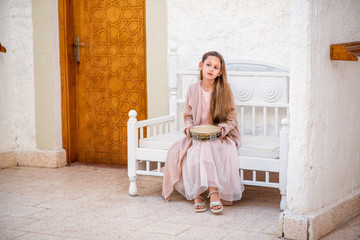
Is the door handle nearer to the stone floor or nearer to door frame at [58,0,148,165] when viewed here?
door frame at [58,0,148,165]

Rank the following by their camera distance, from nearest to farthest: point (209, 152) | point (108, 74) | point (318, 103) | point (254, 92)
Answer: point (318, 103), point (209, 152), point (254, 92), point (108, 74)

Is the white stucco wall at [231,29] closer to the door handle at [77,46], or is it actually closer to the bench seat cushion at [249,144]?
the bench seat cushion at [249,144]

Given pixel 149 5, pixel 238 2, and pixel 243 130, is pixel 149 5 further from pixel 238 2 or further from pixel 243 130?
pixel 243 130

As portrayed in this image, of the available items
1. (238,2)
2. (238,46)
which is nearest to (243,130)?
(238,46)

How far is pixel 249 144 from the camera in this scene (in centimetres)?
421

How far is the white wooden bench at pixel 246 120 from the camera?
410 cm

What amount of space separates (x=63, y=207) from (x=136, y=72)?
184 centimetres

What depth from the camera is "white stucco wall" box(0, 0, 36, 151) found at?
18.9 feet

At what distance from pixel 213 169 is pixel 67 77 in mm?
2404

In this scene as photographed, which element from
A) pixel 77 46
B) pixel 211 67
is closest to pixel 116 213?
pixel 211 67

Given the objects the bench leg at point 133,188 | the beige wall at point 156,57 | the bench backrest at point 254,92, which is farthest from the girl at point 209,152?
the beige wall at point 156,57

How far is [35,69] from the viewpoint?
5762 millimetres

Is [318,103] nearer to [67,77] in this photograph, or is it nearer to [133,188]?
[133,188]

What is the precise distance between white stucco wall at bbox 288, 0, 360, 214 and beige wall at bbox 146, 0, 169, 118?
2.09 meters
